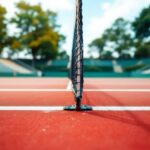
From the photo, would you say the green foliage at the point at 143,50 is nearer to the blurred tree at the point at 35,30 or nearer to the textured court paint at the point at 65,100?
the blurred tree at the point at 35,30

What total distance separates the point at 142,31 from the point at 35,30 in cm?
2182

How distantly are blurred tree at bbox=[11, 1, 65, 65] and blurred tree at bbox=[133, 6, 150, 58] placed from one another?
56.1 ft

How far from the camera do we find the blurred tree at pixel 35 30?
118ft

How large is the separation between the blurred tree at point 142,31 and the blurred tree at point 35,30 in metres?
17.1

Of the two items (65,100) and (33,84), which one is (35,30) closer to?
(33,84)

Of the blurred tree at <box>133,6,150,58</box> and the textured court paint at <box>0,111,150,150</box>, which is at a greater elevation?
the blurred tree at <box>133,6,150,58</box>

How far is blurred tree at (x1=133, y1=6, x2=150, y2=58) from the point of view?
42625mm

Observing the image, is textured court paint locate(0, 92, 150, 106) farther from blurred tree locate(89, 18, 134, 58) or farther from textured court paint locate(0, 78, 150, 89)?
blurred tree locate(89, 18, 134, 58)

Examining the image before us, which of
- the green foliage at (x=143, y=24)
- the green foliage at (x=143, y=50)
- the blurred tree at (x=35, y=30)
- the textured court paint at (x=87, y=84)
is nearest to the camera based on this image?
the textured court paint at (x=87, y=84)

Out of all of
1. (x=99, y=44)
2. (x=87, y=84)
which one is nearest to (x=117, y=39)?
(x=99, y=44)

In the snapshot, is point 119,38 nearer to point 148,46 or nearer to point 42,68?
point 148,46

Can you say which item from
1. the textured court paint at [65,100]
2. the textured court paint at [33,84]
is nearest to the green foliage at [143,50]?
the textured court paint at [33,84]

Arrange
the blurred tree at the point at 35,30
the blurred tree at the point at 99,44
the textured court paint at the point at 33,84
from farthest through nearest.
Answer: the blurred tree at the point at 99,44 → the blurred tree at the point at 35,30 → the textured court paint at the point at 33,84

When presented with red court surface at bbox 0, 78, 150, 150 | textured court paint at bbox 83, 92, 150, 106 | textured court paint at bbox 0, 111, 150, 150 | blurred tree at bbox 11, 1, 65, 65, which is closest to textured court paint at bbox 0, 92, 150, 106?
textured court paint at bbox 83, 92, 150, 106
